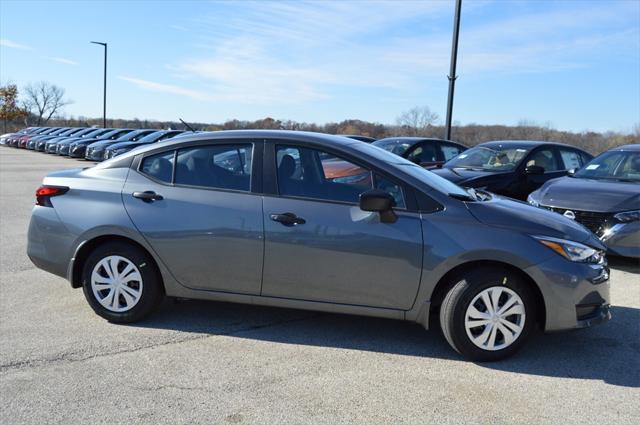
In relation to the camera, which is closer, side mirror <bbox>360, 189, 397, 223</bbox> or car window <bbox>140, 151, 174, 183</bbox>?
side mirror <bbox>360, 189, 397, 223</bbox>

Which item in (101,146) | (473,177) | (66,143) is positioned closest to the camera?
(473,177)

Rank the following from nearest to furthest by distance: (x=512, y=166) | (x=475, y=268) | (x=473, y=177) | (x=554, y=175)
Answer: (x=475, y=268), (x=473, y=177), (x=512, y=166), (x=554, y=175)

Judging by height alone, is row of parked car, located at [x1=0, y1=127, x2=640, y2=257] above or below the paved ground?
above

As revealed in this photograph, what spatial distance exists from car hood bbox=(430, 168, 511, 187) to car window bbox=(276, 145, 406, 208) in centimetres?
478

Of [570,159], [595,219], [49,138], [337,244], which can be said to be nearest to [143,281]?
[337,244]

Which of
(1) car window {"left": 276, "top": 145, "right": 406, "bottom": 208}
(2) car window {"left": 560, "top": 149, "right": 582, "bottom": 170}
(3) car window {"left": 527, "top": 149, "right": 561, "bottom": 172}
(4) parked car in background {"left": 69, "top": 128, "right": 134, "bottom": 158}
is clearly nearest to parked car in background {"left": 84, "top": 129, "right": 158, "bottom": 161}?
(4) parked car in background {"left": 69, "top": 128, "right": 134, "bottom": 158}

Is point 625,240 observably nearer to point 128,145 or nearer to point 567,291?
point 567,291

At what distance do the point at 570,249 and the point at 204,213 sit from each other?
2736mm

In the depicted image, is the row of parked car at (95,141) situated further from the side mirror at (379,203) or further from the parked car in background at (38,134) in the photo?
the side mirror at (379,203)

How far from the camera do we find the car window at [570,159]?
10.2m

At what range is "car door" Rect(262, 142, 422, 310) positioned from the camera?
161 inches

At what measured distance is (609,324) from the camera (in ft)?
16.1

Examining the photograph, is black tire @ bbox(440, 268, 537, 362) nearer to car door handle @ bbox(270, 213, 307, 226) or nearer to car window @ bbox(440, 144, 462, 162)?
car door handle @ bbox(270, 213, 307, 226)

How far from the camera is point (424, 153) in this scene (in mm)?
12438
